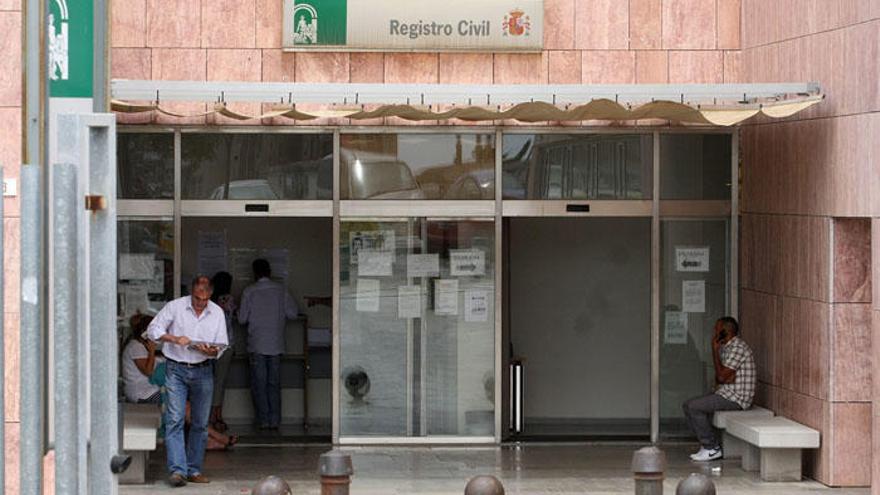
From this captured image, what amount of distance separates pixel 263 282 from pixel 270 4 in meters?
3.40

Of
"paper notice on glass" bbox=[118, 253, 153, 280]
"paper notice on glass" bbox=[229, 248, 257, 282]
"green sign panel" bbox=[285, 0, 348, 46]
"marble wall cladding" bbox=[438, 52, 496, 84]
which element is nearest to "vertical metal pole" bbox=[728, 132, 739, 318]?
"marble wall cladding" bbox=[438, 52, 496, 84]

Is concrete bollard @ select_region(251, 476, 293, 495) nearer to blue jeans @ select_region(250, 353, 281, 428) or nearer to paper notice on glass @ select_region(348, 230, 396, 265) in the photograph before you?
paper notice on glass @ select_region(348, 230, 396, 265)

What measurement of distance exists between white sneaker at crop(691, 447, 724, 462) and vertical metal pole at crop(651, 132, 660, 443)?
1.14m

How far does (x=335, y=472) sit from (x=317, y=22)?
22.9 ft

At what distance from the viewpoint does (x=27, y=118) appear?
11102 mm

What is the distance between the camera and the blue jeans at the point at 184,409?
1370 cm

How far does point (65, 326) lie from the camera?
13.8 feet

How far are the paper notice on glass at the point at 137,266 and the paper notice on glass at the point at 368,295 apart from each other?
84.1 inches

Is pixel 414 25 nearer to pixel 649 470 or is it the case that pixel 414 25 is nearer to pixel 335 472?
pixel 335 472

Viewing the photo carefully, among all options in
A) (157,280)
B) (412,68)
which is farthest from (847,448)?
(157,280)

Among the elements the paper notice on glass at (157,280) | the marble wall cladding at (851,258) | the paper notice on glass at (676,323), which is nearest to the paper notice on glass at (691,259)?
the paper notice on glass at (676,323)

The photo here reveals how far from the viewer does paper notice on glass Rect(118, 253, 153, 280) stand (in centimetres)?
1625

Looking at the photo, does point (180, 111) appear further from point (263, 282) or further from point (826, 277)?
point (826, 277)

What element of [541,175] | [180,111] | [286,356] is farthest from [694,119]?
[286,356]
